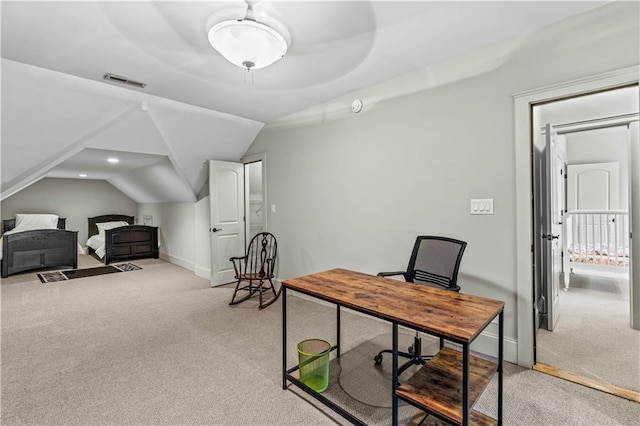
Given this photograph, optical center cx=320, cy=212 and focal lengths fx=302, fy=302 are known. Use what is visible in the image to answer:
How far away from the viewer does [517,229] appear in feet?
7.46

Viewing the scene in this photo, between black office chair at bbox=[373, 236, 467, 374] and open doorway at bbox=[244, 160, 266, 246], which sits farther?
open doorway at bbox=[244, 160, 266, 246]

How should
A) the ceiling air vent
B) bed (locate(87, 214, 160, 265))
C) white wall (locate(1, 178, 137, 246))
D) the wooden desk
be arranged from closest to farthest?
the wooden desk
the ceiling air vent
bed (locate(87, 214, 160, 265))
white wall (locate(1, 178, 137, 246))

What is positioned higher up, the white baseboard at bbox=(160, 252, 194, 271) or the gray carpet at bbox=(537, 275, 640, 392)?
the white baseboard at bbox=(160, 252, 194, 271)

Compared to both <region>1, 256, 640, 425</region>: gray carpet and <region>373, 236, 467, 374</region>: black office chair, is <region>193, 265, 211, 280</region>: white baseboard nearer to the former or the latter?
<region>1, 256, 640, 425</region>: gray carpet

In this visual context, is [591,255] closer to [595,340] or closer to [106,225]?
[595,340]

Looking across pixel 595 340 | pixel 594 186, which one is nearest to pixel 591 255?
pixel 594 186

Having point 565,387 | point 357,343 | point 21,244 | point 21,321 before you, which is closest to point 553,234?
point 565,387

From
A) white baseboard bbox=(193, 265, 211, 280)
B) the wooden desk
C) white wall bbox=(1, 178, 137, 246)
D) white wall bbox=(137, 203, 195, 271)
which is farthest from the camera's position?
white wall bbox=(1, 178, 137, 246)

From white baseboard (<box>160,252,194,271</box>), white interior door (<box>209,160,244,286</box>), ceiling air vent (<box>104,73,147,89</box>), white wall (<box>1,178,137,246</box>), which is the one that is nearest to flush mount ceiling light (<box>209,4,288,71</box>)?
ceiling air vent (<box>104,73,147,89</box>)

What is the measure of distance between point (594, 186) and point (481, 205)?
4671mm

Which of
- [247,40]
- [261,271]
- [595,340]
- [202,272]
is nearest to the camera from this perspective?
[247,40]

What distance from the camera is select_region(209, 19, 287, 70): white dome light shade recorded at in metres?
1.74

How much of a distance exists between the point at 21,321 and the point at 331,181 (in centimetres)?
374

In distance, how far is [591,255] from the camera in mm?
4734
